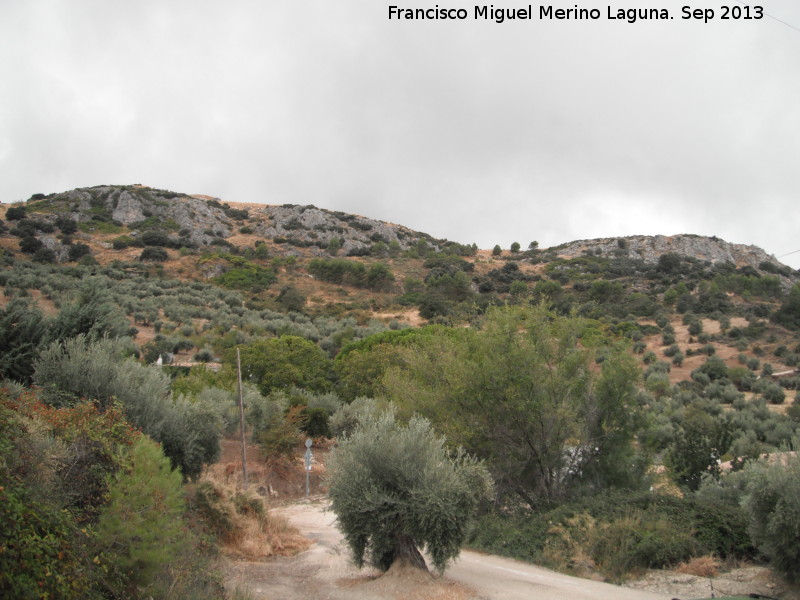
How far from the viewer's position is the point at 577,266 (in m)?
91.0

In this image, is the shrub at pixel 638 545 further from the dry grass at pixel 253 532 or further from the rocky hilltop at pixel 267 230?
the rocky hilltop at pixel 267 230

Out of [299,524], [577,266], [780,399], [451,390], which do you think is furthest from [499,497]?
[577,266]

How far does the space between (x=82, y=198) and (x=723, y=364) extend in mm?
96425

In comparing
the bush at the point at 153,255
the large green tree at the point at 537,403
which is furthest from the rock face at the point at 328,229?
the large green tree at the point at 537,403

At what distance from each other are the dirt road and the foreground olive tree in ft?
1.74

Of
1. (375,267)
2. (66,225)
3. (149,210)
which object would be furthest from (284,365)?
(149,210)

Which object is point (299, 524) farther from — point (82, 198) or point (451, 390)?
point (82, 198)

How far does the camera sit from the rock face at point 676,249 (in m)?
99.6

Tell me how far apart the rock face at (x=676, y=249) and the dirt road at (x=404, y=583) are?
93918mm

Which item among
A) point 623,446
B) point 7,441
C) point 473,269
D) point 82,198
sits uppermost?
point 82,198

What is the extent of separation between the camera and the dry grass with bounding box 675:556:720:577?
10789mm

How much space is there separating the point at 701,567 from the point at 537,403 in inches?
226

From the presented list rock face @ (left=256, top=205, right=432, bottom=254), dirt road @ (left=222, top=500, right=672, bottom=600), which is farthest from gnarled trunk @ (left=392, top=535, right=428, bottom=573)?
rock face @ (left=256, top=205, right=432, bottom=254)

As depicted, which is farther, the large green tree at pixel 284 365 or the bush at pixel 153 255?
the bush at pixel 153 255
